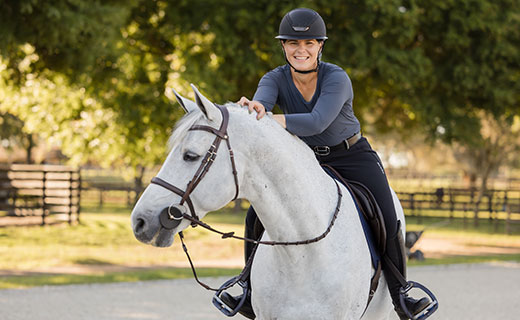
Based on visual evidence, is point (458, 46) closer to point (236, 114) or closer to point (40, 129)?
point (40, 129)

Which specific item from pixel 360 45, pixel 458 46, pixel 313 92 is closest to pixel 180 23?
pixel 360 45

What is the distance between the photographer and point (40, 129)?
897 inches

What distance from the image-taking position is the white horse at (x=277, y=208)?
3428 millimetres

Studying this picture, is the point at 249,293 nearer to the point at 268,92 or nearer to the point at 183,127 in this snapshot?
the point at 268,92

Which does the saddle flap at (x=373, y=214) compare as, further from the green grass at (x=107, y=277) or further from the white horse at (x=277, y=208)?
the green grass at (x=107, y=277)

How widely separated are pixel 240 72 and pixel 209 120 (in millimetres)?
16226

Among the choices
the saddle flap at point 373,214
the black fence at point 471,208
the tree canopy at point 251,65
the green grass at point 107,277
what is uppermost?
the saddle flap at point 373,214

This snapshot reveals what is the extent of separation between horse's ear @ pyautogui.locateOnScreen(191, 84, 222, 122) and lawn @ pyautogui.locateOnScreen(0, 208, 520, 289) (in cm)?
922

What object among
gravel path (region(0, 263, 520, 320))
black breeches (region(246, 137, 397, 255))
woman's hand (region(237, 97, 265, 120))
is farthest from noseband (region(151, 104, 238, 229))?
gravel path (region(0, 263, 520, 320))

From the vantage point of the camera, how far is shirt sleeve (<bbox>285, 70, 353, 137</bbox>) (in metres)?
3.88

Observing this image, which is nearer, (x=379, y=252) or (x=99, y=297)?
(x=379, y=252)

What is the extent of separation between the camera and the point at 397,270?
15.0 feet

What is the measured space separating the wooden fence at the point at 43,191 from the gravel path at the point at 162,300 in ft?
42.0

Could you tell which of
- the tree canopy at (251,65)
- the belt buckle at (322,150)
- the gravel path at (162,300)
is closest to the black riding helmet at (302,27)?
the belt buckle at (322,150)
